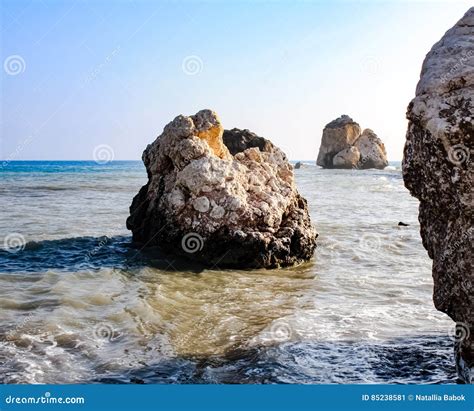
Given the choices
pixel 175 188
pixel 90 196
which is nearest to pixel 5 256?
pixel 175 188

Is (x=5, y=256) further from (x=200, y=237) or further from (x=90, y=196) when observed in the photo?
(x=90, y=196)

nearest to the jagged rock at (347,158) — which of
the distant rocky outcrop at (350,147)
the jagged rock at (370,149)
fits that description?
the distant rocky outcrop at (350,147)

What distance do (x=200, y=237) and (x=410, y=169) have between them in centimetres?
660

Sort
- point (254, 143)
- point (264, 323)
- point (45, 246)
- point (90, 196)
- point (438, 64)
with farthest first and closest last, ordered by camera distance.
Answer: point (90, 196), point (254, 143), point (45, 246), point (264, 323), point (438, 64)

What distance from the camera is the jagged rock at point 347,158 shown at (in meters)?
74.6

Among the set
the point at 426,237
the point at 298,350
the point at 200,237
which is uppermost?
the point at 426,237

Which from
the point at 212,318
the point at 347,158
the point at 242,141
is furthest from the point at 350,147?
the point at 212,318

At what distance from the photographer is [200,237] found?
11.4m

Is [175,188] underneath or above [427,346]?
above

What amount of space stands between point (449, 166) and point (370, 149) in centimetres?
7389

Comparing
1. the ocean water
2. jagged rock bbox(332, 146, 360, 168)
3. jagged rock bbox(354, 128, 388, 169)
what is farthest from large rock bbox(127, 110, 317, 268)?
jagged rock bbox(354, 128, 388, 169)

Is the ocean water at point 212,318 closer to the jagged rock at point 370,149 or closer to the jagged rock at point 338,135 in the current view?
the jagged rock at point 338,135

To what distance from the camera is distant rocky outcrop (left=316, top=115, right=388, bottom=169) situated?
75125mm

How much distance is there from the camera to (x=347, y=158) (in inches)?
2945
